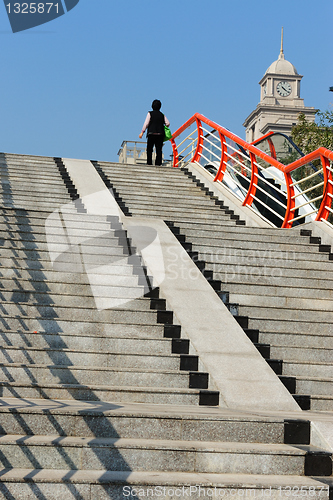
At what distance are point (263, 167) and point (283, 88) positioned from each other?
112m

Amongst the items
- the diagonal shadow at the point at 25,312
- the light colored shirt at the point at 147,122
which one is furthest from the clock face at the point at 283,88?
the diagonal shadow at the point at 25,312

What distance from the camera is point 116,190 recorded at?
11.6 metres

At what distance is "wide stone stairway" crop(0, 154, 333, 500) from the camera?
360cm

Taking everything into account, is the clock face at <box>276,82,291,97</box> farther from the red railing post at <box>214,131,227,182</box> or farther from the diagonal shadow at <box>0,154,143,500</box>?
the diagonal shadow at <box>0,154,143,500</box>

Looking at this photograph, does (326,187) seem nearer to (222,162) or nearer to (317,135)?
(222,162)

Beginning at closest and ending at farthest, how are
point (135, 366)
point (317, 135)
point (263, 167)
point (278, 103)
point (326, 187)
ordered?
1. point (135, 366)
2. point (326, 187)
3. point (263, 167)
4. point (317, 135)
5. point (278, 103)

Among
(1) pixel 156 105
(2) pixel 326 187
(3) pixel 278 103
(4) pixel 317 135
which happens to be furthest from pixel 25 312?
(3) pixel 278 103

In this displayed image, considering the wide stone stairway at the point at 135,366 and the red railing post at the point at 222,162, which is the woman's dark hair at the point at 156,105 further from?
the wide stone stairway at the point at 135,366

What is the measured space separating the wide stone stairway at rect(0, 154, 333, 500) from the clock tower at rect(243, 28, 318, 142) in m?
98.6

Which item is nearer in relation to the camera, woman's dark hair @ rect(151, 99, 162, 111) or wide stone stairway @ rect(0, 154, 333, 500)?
wide stone stairway @ rect(0, 154, 333, 500)

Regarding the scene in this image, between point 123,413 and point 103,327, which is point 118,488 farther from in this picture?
point 103,327

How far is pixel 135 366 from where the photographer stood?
525 cm

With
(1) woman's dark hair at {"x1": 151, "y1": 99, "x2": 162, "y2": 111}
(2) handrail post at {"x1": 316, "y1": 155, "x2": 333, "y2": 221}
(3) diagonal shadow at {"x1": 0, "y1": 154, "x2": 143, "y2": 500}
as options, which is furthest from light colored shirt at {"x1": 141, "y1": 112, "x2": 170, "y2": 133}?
(3) diagonal shadow at {"x1": 0, "y1": 154, "x2": 143, "y2": 500}

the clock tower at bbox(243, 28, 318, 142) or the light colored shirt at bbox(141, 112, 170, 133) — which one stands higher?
the clock tower at bbox(243, 28, 318, 142)
